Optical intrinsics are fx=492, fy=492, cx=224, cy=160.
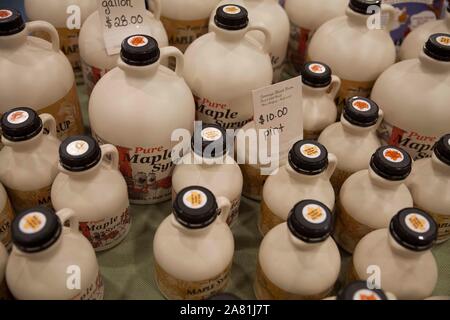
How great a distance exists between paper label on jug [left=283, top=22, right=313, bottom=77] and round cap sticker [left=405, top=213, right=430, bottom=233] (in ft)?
3.00

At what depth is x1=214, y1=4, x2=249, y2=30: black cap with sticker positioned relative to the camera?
4.24 ft

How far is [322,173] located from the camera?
3.77 ft

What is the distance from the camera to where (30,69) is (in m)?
1.26

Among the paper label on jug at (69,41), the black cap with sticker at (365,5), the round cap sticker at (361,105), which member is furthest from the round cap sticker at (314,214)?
the paper label on jug at (69,41)

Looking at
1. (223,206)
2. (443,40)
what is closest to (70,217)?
(223,206)

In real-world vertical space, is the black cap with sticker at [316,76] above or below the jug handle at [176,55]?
below

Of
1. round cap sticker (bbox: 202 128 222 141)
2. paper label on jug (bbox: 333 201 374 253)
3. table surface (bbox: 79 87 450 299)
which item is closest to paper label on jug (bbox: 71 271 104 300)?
table surface (bbox: 79 87 450 299)

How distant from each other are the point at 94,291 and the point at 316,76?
2.59 feet

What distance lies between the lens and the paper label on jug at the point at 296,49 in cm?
174

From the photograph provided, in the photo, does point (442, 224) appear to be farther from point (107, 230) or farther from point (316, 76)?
point (107, 230)

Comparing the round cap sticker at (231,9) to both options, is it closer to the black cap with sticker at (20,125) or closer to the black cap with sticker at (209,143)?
the black cap with sticker at (209,143)

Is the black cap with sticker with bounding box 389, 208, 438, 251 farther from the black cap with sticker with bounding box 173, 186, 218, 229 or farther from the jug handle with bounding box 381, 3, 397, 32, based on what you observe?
the jug handle with bounding box 381, 3, 397, 32

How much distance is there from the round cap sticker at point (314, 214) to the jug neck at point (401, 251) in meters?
0.15
